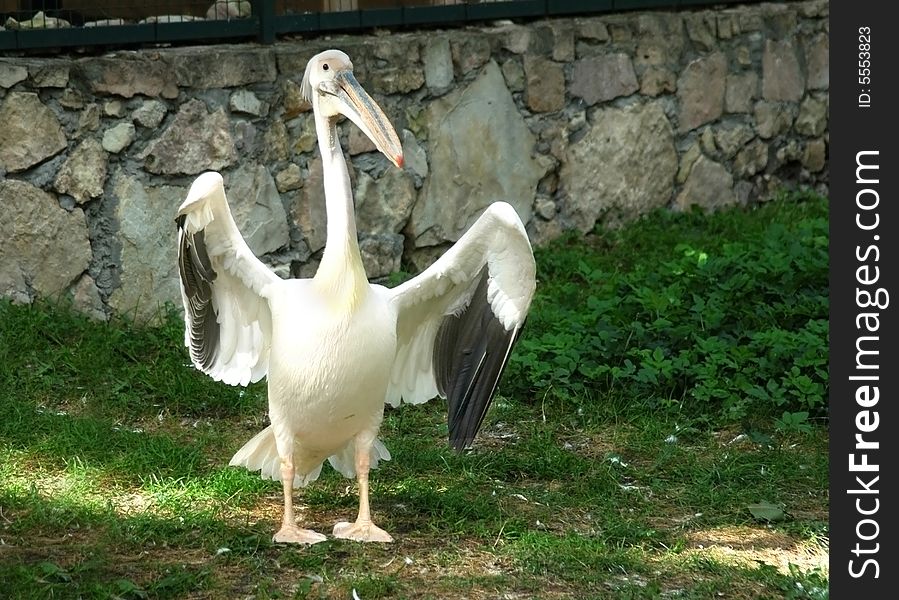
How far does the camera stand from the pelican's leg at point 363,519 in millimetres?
4273

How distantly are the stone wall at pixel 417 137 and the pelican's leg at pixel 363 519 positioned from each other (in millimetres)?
1943

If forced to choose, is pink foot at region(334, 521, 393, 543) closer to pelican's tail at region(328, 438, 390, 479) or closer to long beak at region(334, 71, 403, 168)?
pelican's tail at region(328, 438, 390, 479)

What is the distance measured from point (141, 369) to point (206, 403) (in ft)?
1.06

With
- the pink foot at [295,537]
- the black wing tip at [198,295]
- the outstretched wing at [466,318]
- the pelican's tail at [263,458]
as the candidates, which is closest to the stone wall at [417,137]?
the black wing tip at [198,295]

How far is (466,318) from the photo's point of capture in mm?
4625

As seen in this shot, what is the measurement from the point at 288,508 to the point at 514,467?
1.06 meters

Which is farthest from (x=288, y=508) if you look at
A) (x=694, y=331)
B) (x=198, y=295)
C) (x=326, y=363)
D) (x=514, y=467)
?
(x=694, y=331)

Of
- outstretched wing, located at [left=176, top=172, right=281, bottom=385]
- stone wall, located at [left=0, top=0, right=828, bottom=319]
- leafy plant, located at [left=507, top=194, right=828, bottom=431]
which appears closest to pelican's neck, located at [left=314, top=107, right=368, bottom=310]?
outstretched wing, located at [left=176, top=172, right=281, bottom=385]

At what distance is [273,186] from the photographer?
6.30 m

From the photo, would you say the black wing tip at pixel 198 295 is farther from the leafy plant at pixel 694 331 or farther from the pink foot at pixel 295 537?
the leafy plant at pixel 694 331

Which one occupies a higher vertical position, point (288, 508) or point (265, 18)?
point (265, 18)

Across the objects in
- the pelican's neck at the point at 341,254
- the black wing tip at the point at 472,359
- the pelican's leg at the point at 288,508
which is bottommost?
the pelican's leg at the point at 288,508

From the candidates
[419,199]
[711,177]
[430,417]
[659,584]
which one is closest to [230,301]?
[430,417]

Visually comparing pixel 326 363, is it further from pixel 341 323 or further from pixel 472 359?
pixel 472 359
